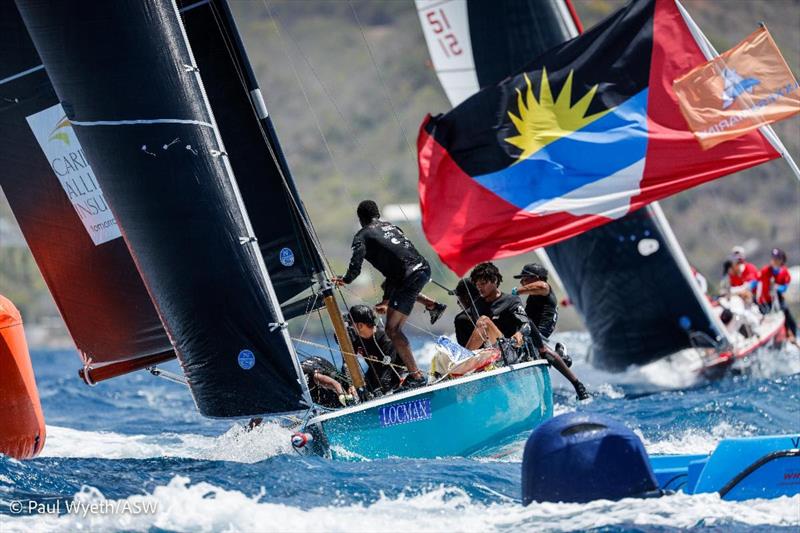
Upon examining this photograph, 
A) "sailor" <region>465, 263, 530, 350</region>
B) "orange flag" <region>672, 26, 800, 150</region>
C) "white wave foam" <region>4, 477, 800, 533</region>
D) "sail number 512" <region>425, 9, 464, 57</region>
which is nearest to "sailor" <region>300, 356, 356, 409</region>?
"sailor" <region>465, 263, 530, 350</region>

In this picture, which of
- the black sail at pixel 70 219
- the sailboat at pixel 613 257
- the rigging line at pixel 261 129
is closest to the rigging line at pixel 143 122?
the rigging line at pixel 261 129

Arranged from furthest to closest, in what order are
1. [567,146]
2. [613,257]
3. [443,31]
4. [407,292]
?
[443,31], [613,257], [567,146], [407,292]

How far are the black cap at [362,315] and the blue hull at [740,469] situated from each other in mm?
2628

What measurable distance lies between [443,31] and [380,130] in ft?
300

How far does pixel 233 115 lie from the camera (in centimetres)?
891

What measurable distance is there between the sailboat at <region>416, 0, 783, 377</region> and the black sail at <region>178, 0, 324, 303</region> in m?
5.27

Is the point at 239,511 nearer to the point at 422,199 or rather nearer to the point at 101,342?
the point at 101,342

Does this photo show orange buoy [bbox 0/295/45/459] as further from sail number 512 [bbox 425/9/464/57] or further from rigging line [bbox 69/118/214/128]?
sail number 512 [bbox 425/9/464/57]

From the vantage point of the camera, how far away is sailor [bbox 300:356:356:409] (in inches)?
343

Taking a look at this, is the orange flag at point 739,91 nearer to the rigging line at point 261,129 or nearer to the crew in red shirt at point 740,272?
the rigging line at point 261,129

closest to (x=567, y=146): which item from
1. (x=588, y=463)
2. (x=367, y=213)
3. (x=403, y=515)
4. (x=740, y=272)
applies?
(x=367, y=213)

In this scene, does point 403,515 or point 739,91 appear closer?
point 403,515

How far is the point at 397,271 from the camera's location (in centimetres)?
857

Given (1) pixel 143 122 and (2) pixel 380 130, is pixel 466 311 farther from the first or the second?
(2) pixel 380 130
